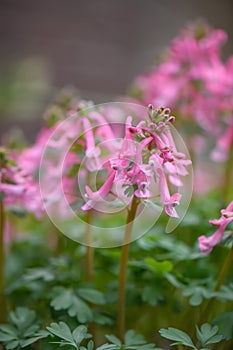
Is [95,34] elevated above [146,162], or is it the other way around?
[95,34]

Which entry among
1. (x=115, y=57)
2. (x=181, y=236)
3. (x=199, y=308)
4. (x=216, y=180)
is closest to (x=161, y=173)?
(x=199, y=308)

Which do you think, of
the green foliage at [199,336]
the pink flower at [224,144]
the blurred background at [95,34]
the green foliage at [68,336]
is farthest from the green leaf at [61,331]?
the blurred background at [95,34]

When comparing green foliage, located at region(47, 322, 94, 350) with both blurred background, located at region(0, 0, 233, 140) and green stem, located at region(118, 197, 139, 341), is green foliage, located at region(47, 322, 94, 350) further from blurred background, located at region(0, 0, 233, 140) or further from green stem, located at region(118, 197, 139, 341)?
blurred background, located at region(0, 0, 233, 140)

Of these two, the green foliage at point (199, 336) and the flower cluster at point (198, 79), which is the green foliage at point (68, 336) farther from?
the flower cluster at point (198, 79)

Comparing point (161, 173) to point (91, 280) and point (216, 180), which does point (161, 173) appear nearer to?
point (91, 280)

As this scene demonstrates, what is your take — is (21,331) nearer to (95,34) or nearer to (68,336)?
(68,336)

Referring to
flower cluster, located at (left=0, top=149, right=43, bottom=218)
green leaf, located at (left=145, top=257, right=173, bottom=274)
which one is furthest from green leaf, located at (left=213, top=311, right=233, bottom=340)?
flower cluster, located at (left=0, top=149, right=43, bottom=218)

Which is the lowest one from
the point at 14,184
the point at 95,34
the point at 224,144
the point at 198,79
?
the point at 14,184

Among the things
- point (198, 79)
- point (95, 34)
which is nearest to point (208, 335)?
point (198, 79)
